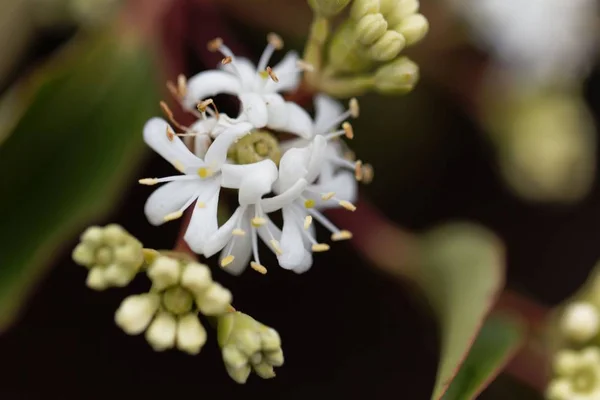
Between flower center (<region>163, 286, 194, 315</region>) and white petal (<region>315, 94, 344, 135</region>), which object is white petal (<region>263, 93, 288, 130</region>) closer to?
white petal (<region>315, 94, 344, 135</region>)

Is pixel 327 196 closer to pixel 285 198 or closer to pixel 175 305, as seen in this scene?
pixel 285 198

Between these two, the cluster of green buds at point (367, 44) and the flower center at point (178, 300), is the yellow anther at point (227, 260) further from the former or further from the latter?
the cluster of green buds at point (367, 44)

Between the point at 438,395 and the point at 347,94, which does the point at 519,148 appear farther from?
the point at 438,395

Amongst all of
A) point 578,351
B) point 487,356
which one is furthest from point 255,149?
point 578,351

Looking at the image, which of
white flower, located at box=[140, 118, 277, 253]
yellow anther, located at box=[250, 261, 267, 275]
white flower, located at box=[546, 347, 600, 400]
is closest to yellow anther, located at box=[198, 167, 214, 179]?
white flower, located at box=[140, 118, 277, 253]

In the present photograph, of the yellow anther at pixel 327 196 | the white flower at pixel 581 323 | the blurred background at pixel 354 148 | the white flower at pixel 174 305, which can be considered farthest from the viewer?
the blurred background at pixel 354 148

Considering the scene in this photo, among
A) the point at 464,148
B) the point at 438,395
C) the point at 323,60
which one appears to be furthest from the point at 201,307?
the point at 464,148

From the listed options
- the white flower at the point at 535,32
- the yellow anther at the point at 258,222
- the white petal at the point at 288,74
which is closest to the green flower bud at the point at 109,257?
the yellow anther at the point at 258,222
